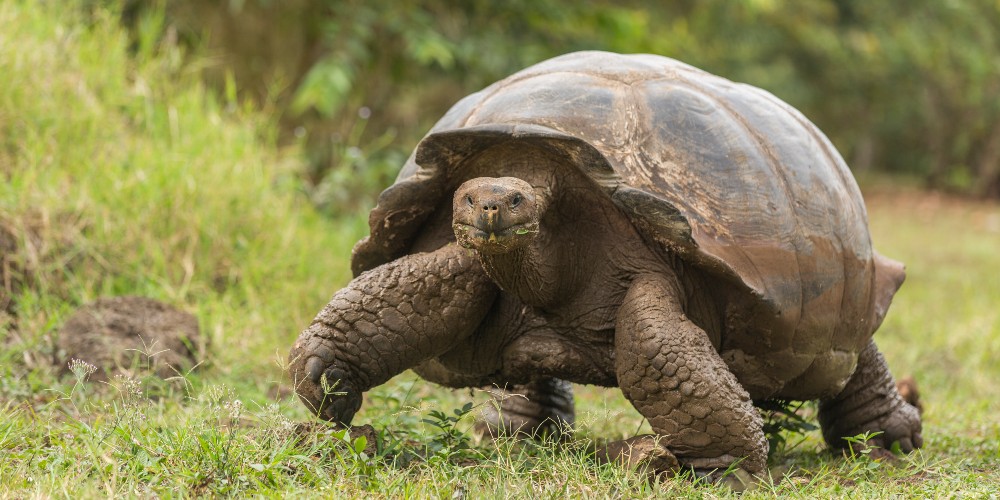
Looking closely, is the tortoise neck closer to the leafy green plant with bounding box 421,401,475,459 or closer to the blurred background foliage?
the leafy green plant with bounding box 421,401,475,459

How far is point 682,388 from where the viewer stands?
302cm

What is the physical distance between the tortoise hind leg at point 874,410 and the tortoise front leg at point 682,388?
106cm

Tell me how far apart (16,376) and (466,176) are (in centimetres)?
193

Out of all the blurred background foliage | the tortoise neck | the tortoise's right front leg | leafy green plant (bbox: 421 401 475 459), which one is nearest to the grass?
leafy green plant (bbox: 421 401 475 459)

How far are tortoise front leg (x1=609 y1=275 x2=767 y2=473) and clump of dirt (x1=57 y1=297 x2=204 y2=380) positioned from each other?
1.89m

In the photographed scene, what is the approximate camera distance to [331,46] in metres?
8.89

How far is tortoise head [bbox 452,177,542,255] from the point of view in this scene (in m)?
2.85

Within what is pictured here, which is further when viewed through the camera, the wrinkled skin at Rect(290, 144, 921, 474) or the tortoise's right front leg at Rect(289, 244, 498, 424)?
the tortoise's right front leg at Rect(289, 244, 498, 424)

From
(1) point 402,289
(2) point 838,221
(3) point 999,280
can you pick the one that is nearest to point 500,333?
(1) point 402,289

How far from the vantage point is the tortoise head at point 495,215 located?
9.34 ft

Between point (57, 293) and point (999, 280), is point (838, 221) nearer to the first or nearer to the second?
point (57, 293)

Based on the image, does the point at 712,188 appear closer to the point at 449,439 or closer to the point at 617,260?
the point at 617,260

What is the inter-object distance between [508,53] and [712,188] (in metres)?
5.85

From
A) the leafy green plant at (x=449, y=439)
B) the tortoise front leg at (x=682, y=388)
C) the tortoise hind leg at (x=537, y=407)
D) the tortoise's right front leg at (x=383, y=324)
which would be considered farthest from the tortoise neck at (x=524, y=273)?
the tortoise hind leg at (x=537, y=407)
